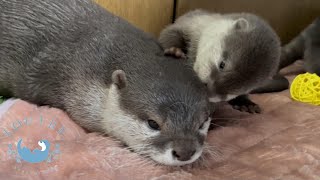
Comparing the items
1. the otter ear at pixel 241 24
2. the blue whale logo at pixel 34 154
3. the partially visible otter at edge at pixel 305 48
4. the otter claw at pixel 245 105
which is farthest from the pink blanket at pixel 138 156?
the partially visible otter at edge at pixel 305 48

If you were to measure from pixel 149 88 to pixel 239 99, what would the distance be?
0.68 m

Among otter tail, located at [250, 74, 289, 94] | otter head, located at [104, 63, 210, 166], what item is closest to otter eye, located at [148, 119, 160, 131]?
otter head, located at [104, 63, 210, 166]

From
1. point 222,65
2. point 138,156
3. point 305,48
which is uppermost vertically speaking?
point 222,65

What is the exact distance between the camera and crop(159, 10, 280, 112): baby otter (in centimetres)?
172

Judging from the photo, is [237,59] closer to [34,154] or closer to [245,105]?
[245,105]

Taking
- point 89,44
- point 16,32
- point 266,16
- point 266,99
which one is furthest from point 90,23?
point 266,16

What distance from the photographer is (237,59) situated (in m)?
1.73

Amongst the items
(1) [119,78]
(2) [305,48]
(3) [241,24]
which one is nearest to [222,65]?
(3) [241,24]

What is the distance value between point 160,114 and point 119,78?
7.4 inches

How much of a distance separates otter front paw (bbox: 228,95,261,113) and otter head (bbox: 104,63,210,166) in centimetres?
51

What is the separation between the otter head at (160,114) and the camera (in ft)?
4.64

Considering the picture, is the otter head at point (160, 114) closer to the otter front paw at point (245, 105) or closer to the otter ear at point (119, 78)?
the otter ear at point (119, 78)

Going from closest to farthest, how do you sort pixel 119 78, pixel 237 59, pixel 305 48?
pixel 119 78 < pixel 237 59 < pixel 305 48

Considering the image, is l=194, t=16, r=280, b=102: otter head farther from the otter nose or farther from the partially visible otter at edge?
the partially visible otter at edge
